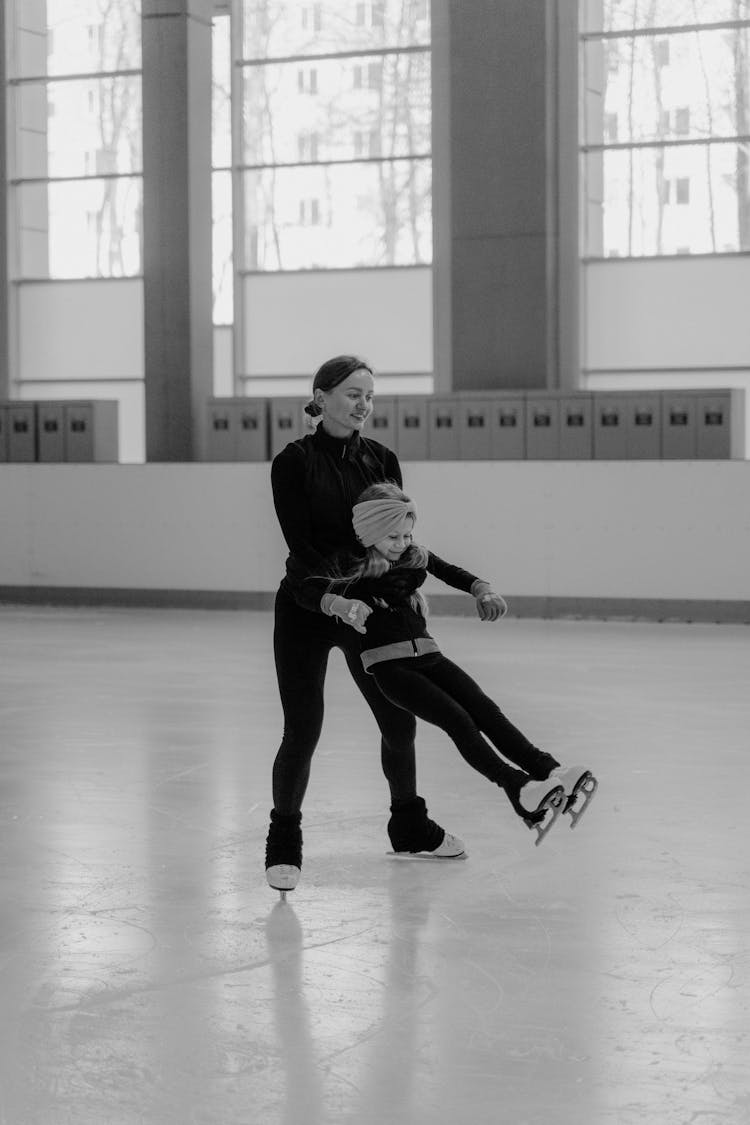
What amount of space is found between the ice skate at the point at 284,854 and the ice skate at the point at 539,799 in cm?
68

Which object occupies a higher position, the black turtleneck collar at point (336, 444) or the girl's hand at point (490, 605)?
the black turtleneck collar at point (336, 444)

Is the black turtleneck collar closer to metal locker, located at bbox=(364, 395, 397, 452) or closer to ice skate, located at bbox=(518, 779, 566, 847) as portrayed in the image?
ice skate, located at bbox=(518, 779, 566, 847)

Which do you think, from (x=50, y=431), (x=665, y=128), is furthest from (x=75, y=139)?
(x=665, y=128)

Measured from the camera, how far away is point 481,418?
14492 mm

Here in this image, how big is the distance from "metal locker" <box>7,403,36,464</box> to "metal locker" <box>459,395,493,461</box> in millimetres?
4241

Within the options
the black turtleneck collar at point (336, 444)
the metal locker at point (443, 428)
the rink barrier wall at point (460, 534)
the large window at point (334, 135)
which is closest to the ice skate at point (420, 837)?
the black turtleneck collar at point (336, 444)

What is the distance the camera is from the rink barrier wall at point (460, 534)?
1360cm

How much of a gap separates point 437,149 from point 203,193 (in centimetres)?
236

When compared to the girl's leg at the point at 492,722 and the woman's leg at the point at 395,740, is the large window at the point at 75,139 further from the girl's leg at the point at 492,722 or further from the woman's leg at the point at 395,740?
the girl's leg at the point at 492,722

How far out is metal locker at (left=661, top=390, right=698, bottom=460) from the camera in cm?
1382

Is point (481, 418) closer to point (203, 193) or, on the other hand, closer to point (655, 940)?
point (203, 193)

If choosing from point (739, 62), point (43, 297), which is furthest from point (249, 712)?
point (43, 297)

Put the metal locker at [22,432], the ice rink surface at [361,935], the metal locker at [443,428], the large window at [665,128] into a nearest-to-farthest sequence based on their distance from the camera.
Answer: the ice rink surface at [361,935] < the metal locker at [443,428] < the large window at [665,128] < the metal locker at [22,432]

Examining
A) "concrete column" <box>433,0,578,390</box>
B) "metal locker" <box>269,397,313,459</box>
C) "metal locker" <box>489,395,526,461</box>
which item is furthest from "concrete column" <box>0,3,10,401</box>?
"metal locker" <box>489,395,526,461</box>
